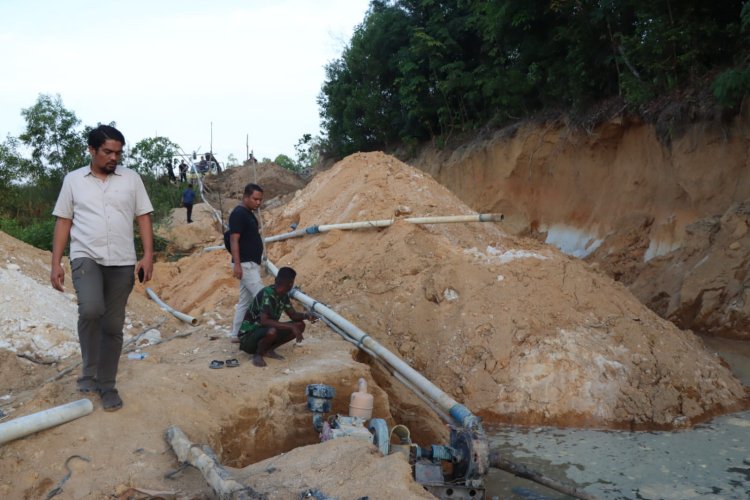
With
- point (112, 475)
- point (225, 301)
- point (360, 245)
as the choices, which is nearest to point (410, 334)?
point (360, 245)

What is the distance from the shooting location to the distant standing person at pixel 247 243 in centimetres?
564

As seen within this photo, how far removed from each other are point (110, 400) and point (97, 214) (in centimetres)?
107

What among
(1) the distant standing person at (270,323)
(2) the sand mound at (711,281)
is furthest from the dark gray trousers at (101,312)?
(2) the sand mound at (711,281)

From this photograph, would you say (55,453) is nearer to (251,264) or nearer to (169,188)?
(251,264)

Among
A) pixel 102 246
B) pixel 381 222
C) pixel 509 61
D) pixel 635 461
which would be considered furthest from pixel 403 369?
pixel 509 61

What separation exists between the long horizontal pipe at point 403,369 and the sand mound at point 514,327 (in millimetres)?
481

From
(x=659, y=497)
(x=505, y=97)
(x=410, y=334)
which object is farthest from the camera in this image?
(x=505, y=97)

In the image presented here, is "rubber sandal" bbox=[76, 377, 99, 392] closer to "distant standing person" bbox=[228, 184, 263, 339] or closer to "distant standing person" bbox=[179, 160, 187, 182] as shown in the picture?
"distant standing person" bbox=[228, 184, 263, 339]

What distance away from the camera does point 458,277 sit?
7.51 m

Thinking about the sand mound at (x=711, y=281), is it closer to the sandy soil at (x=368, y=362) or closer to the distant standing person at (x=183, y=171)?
the sandy soil at (x=368, y=362)

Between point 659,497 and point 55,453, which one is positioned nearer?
point 55,453

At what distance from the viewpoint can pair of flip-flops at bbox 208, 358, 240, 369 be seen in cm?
504

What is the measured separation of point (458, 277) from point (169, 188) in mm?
12310

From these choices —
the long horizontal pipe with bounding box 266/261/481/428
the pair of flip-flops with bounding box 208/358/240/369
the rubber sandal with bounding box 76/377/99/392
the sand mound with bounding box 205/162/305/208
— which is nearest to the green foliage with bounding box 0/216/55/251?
the long horizontal pipe with bounding box 266/261/481/428
